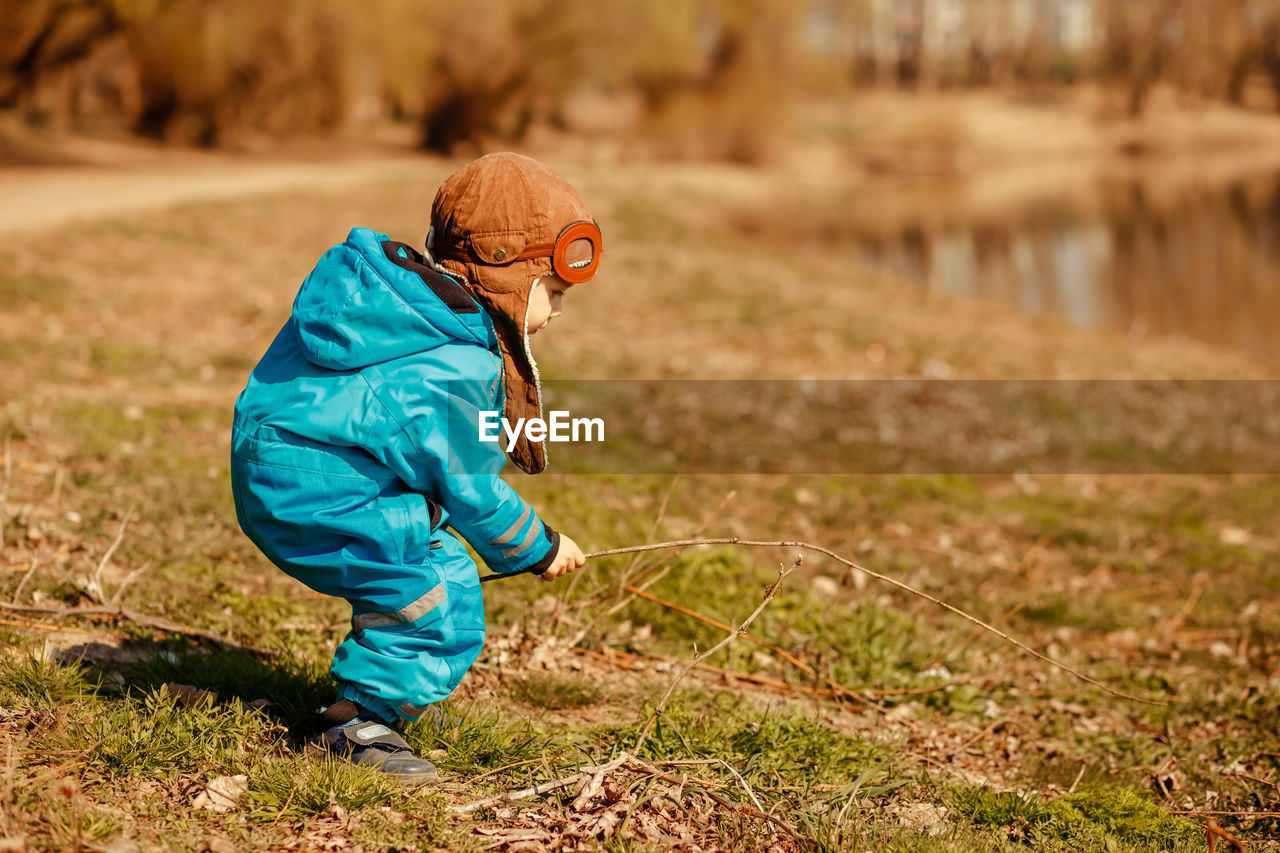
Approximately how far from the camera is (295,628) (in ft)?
13.6

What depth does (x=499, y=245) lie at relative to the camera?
277 cm

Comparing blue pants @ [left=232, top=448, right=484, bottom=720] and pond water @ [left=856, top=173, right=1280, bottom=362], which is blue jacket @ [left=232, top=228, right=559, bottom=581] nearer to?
blue pants @ [left=232, top=448, right=484, bottom=720]

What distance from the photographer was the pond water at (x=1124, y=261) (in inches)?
697

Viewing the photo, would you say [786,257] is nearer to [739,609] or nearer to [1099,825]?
[739,609]

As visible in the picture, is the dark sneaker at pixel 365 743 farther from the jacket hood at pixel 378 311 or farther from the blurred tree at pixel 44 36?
the blurred tree at pixel 44 36

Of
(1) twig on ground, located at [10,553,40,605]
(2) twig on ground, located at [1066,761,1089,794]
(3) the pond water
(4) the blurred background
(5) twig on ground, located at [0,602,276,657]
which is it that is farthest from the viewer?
(4) the blurred background

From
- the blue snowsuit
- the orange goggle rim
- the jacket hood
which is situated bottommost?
the blue snowsuit

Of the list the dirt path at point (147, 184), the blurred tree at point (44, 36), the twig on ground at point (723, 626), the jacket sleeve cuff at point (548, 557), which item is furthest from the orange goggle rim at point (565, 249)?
the blurred tree at point (44, 36)

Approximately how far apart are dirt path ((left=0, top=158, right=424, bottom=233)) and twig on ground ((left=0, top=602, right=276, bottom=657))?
1069cm

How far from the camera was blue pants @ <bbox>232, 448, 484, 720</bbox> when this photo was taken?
108 inches

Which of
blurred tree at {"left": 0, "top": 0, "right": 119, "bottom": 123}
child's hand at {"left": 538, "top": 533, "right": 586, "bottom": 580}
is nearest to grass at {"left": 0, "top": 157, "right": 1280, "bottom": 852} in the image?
child's hand at {"left": 538, "top": 533, "right": 586, "bottom": 580}

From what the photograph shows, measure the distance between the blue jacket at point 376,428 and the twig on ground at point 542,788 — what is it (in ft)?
1.98

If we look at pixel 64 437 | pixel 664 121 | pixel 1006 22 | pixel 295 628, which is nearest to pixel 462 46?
pixel 664 121

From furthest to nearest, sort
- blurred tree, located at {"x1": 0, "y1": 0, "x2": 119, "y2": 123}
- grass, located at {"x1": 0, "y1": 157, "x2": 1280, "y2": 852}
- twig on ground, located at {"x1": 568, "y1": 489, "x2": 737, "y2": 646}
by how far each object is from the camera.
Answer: blurred tree, located at {"x1": 0, "y1": 0, "x2": 119, "y2": 123}
twig on ground, located at {"x1": 568, "y1": 489, "x2": 737, "y2": 646}
grass, located at {"x1": 0, "y1": 157, "x2": 1280, "y2": 852}
